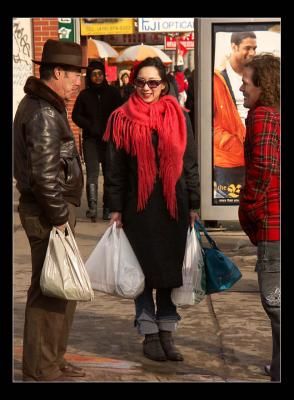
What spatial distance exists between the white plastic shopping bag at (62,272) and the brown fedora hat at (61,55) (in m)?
0.88

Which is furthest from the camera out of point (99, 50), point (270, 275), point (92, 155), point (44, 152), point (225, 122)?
point (99, 50)

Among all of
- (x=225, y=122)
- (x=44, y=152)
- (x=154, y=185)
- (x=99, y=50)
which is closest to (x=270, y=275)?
(x=154, y=185)

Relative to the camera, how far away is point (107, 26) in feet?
77.9

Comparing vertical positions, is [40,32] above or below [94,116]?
above

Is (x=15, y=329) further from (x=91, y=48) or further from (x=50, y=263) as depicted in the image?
(x=91, y=48)

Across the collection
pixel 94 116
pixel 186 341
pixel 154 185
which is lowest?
pixel 186 341

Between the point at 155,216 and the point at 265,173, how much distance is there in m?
0.90

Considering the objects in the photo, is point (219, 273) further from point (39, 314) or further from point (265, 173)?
point (39, 314)

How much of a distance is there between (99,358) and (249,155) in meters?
1.59

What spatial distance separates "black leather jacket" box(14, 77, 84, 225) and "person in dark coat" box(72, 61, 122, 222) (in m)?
5.86

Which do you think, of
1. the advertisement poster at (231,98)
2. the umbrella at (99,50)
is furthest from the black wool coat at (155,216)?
the umbrella at (99,50)

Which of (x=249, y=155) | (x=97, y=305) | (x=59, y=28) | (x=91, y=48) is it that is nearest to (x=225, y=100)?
(x=97, y=305)

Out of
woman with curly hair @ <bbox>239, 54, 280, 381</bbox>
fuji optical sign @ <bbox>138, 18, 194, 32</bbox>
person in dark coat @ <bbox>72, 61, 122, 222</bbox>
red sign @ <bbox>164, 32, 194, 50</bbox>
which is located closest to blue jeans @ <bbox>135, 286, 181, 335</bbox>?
woman with curly hair @ <bbox>239, 54, 280, 381</bbox>
